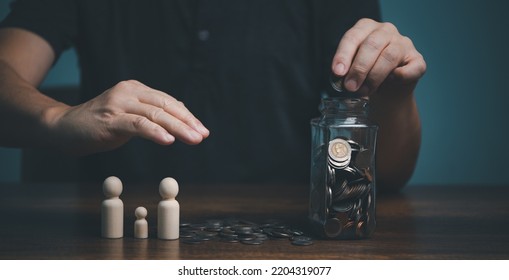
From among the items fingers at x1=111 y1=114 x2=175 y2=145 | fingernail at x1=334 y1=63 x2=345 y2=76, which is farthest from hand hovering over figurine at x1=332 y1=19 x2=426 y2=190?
fingers at x1=111 y1=114 x2=175 y2=145

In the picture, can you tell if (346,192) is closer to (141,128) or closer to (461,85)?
(141,128)

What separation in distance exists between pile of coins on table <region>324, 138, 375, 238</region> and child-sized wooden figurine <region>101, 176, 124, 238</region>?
0.76 ft

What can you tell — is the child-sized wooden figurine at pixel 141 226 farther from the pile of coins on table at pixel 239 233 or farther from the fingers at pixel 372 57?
the fingers at pixel 372 57

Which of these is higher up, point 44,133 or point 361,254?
point 44,133

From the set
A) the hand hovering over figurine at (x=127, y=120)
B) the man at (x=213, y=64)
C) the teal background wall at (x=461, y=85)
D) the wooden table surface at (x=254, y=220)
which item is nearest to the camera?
the wooden table surface at (x=254, y=220)

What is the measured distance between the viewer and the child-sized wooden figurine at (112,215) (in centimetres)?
71

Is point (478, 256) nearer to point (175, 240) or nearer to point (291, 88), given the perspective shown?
point (175, 240)

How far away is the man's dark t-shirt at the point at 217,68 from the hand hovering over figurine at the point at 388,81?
0.34m

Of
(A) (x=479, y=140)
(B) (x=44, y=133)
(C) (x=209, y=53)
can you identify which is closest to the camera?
(B) (x=44, y=133)

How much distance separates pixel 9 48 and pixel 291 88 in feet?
2.04

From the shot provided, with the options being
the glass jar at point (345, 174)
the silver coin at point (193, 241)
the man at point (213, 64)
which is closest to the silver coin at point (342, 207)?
the glass jar at point (345, 174)

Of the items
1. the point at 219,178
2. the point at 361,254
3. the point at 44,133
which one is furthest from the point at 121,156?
the point at 361,254

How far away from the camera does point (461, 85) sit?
190cm

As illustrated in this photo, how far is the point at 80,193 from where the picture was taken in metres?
1.07
